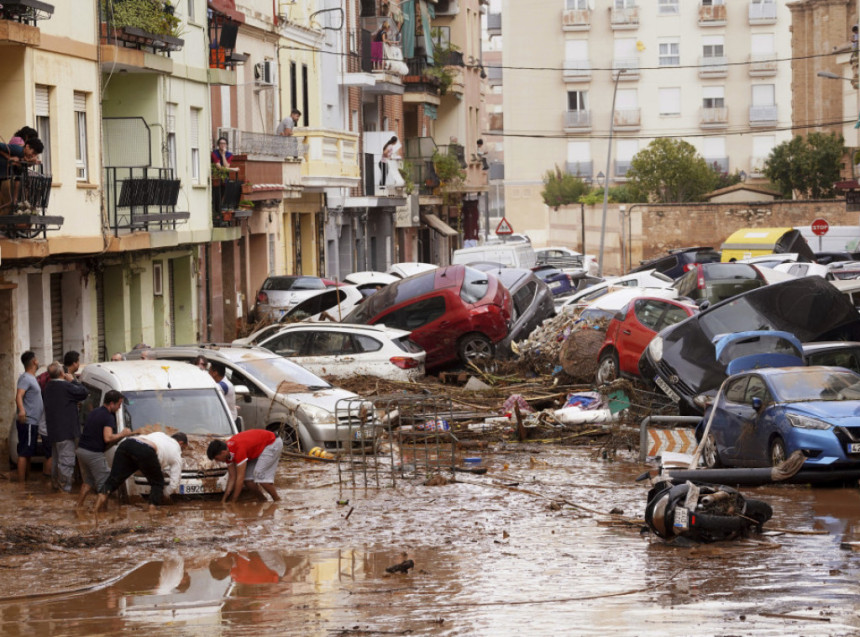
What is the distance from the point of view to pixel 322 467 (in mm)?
19266

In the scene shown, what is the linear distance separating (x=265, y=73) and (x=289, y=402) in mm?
21191

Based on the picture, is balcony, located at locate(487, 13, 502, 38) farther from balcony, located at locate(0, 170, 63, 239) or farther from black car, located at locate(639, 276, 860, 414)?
balcony, located at locate(0, 170, 63, 239)

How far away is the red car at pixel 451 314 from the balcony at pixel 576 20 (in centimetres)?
6764

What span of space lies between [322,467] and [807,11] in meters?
67.3

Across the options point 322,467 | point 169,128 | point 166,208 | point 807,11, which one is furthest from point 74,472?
point 807,11

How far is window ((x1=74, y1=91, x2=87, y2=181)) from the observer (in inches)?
955

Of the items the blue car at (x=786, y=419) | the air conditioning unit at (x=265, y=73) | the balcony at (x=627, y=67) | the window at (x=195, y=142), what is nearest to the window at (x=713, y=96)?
the balcony at (x=627, y=67)

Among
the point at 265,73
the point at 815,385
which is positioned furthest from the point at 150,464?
the point at 265,73

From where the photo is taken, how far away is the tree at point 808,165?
252 ft

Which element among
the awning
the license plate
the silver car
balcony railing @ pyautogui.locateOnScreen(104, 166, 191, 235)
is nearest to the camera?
the silver car

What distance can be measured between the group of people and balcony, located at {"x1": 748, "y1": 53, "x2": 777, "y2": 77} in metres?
79.7

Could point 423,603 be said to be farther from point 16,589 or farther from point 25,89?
point 25,89

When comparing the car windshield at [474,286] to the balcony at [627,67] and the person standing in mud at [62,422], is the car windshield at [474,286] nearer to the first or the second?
the person standing in mud at [62,422]

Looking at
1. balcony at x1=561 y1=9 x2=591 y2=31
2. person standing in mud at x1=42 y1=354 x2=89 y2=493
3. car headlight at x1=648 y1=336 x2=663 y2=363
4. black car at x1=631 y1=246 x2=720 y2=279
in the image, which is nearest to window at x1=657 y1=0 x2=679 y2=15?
balcony at x1=561 y1=9 x2=591 y2=31
